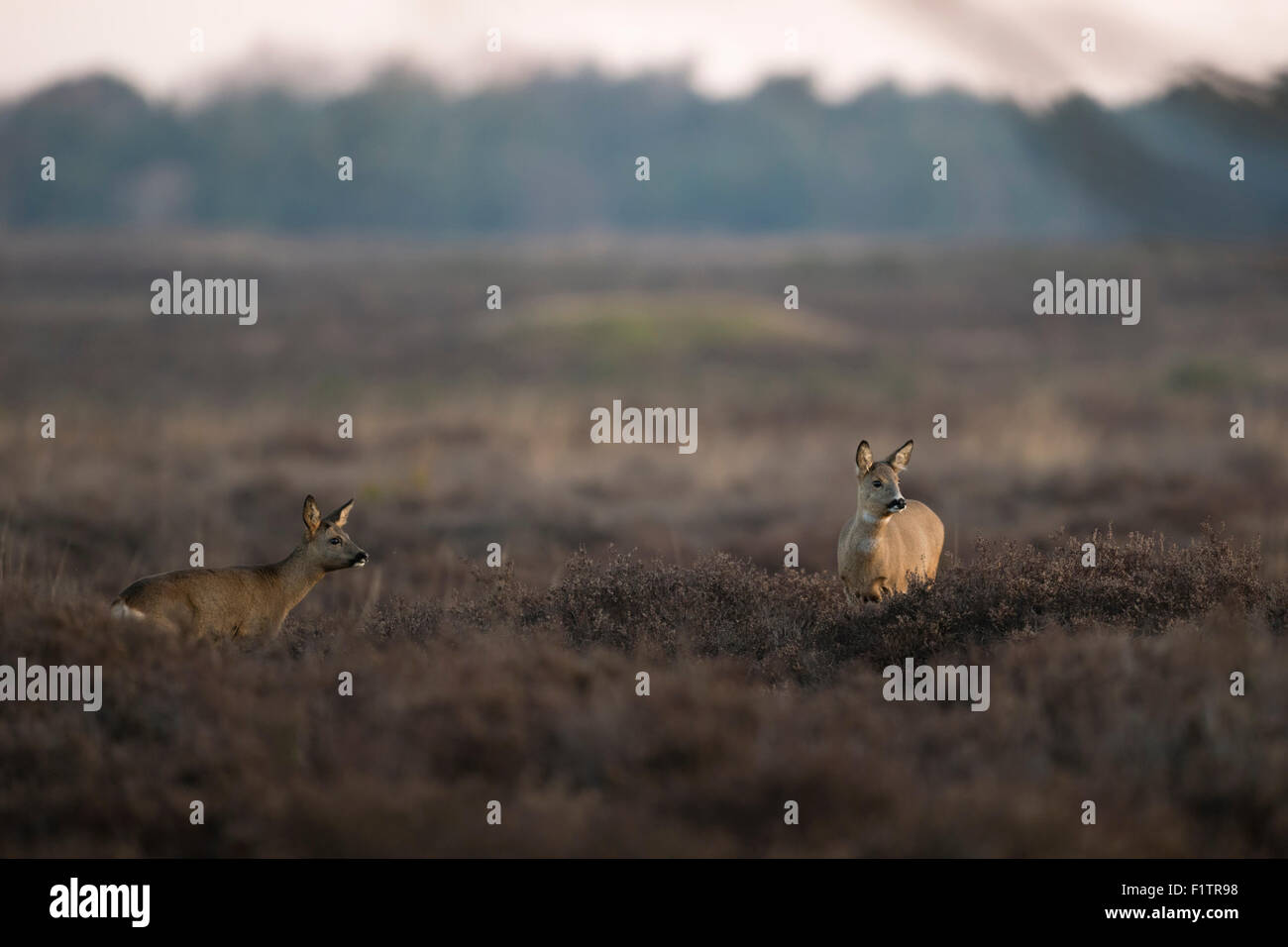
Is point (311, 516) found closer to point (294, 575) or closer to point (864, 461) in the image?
point (294, 575)

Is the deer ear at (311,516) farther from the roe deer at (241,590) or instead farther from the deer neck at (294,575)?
the deer neck at (294,575)

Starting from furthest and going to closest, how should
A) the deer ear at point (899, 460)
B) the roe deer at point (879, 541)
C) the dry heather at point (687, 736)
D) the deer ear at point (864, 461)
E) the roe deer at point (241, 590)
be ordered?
the deer ear at point (899, 460) < the deer ear at point (864, 461) < the roe deer at point (879, 541) < the roe deer at point (241, 590) < the dry heather at point (687, 736)

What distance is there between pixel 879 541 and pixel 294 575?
14.4 feet

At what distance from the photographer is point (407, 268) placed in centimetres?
7938

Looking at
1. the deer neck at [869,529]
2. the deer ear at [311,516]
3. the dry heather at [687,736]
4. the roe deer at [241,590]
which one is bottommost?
the dry heather at [687,736]

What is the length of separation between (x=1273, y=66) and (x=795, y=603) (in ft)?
26.9

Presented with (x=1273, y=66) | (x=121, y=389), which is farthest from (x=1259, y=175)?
(x=121, y=389)

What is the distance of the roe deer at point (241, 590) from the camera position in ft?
26.2

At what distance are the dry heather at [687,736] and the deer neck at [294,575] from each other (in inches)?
51.0

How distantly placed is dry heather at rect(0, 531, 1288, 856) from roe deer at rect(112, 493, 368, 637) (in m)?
0.36

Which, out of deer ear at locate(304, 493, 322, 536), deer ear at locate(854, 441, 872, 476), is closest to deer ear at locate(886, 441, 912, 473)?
deer ear at locate(854, 441, 872, 476)

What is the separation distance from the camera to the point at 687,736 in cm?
565

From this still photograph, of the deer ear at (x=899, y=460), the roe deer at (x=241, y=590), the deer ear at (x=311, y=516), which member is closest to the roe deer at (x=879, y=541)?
the deer ear at (x=899, y=460)
